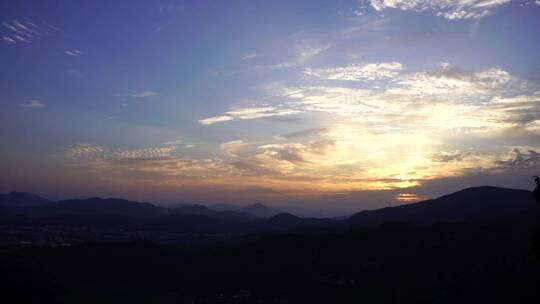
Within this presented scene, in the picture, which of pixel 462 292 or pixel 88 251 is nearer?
pixel 462 292

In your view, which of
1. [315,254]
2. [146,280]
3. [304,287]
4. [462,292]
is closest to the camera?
[462,292]

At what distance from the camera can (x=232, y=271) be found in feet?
494

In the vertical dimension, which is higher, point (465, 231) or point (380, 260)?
point (465, 231)

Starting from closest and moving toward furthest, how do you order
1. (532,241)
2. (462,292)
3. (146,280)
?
1. (532,241)
2. (462,292)
3. (146,280)

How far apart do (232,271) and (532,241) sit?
405 ft

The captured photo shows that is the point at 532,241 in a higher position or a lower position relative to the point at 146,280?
higher

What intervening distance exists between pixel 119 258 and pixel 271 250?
58937 millimetres

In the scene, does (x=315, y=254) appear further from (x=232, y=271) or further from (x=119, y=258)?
(x=119, y=258)

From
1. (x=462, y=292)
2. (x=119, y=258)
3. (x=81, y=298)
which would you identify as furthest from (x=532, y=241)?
(x=119, y=258)

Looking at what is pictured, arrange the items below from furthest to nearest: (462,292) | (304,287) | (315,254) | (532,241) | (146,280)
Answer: (315,254)
(146,280)
(304,287)
(462,292)
(532,241)

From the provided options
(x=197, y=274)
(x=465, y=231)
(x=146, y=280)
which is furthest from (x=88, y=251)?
(x=465, y=231)

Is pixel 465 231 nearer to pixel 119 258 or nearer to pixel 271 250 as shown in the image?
pixel 271 250

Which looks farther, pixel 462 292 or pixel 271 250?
pixel 271 250

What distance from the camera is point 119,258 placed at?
520 ft
